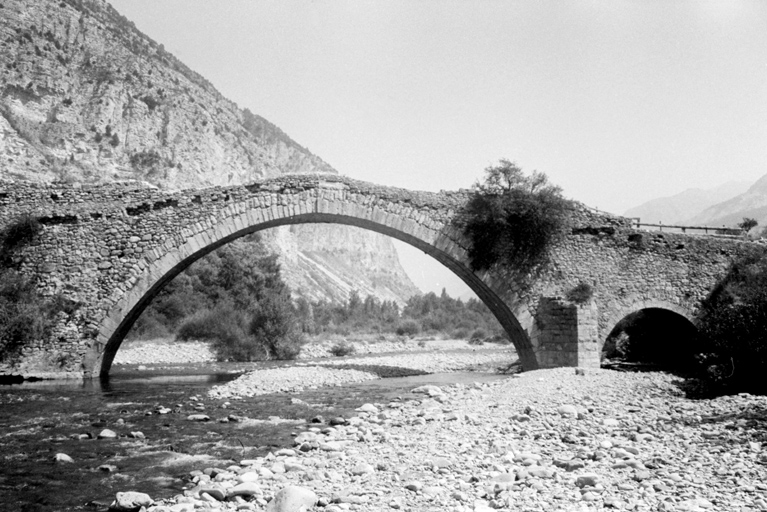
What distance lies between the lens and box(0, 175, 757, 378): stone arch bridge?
1512 centimetres

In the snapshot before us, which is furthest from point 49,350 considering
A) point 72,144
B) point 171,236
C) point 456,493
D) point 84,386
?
point 72,144

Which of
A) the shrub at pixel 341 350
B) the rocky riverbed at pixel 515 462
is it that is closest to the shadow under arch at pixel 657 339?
the rocky riverbed at pixel 515 462

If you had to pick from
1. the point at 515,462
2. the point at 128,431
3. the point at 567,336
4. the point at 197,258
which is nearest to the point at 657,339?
the point at 567,336

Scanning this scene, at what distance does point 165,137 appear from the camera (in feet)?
160

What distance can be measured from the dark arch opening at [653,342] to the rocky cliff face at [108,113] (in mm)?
27483

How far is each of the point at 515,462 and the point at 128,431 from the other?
20.1 ft

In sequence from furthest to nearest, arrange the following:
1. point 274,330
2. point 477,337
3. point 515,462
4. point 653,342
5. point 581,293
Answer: point 477,337 → point 274,330 → point 653,342 → point 581,293 → point 515,462

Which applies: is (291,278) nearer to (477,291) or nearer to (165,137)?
(165,137)

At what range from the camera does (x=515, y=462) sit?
6.14 metres

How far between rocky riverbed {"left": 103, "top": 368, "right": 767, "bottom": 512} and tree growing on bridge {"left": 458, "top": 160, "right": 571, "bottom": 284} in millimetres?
6586

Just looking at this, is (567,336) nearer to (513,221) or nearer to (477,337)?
(513,221)

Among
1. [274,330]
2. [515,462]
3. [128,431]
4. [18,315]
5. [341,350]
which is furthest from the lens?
[341,350]

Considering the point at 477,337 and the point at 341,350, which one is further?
the point at 477,337

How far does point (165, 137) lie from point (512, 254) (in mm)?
39667
